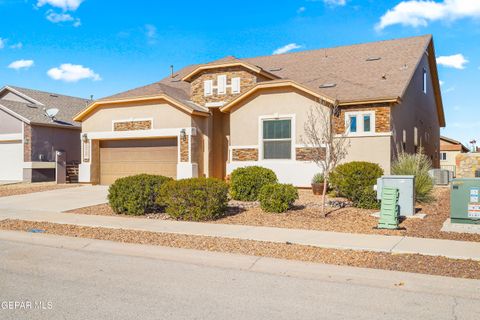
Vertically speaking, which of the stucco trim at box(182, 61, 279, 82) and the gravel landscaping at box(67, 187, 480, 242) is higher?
the stucco trim at box(182, 61, 279, 82)

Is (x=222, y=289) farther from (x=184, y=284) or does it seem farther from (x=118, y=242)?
(x=118, y=242)

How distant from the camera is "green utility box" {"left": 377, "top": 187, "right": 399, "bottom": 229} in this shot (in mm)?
10117

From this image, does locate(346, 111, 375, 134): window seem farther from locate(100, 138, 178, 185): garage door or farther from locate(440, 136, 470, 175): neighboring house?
locate(440, 136, 470, 175): neighboring house

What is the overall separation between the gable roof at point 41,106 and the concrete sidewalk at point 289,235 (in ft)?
47.9

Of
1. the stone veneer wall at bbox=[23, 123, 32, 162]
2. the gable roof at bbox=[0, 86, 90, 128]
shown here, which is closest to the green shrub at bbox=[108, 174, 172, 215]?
the stone veneer wall at bbox=[23, 123, 32, 162]

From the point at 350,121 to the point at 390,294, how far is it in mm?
12889

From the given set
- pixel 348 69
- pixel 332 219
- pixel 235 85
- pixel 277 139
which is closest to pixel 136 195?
pixel 332 219

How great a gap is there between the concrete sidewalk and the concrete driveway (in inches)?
69.3

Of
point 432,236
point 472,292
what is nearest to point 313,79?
point 432,236

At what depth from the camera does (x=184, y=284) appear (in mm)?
6164

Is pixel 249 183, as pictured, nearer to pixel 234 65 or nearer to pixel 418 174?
pixel 418 174

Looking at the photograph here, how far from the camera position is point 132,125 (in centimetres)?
2155

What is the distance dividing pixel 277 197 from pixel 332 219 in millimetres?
1704

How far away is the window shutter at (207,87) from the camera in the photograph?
21219mm
